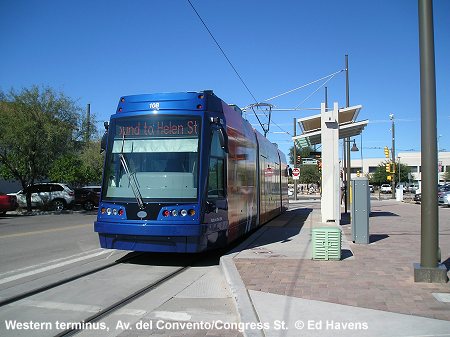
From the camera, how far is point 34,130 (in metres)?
25.5

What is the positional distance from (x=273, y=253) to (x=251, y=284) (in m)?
3.14

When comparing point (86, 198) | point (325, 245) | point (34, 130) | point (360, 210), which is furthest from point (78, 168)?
point (325, 245)

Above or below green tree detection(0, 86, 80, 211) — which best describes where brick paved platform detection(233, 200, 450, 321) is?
below

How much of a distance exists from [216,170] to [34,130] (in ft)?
62.8

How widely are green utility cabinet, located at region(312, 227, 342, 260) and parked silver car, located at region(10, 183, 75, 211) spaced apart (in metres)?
23.9

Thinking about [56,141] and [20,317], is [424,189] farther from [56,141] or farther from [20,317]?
[56,141]

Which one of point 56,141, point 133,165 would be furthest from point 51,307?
point 56,141

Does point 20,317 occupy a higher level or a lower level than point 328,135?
lower

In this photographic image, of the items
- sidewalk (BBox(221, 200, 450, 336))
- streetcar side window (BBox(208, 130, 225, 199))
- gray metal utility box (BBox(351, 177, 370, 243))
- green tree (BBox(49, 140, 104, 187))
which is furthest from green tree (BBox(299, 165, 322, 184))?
streetcar side window (BBox(208, 130, 225, 199))

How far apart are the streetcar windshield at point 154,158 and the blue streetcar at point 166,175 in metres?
0.02

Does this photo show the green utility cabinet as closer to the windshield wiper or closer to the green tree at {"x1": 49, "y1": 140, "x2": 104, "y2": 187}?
the windshield wiper

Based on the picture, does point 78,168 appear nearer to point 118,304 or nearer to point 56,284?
point 56,284

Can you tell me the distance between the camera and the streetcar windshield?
890cm

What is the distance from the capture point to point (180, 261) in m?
10.1
